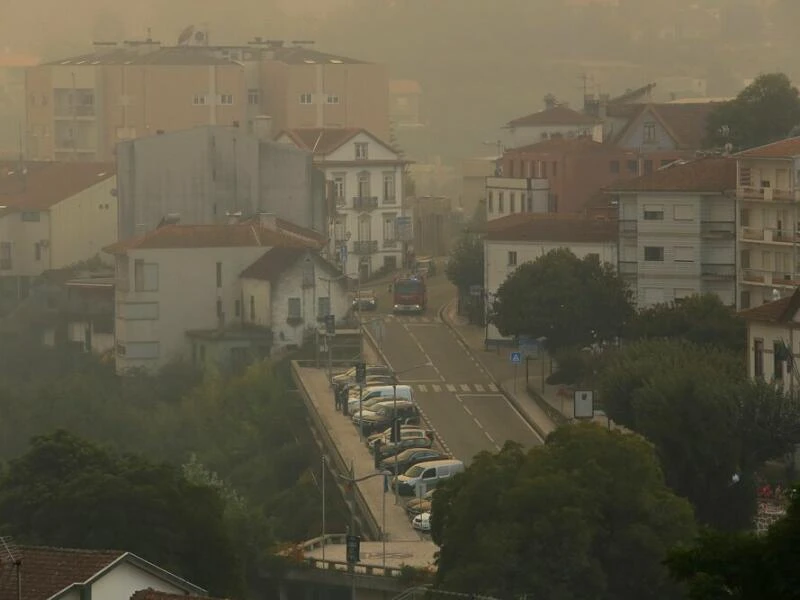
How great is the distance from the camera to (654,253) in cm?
5803

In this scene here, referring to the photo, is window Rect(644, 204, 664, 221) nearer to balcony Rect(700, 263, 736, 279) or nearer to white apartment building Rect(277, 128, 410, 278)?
balcony Rect(700, 263, 736, 279)

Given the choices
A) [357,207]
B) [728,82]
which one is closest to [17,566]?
[357,207]

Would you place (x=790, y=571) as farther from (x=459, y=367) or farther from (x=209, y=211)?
(x=209, y=211)

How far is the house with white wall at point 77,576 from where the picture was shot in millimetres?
27062

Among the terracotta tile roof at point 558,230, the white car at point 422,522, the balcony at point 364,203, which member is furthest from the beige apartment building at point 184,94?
the white car at point 422,522

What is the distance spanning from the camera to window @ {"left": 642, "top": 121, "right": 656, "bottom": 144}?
72.9 meters

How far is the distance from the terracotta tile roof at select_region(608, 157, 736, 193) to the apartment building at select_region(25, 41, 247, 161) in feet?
106

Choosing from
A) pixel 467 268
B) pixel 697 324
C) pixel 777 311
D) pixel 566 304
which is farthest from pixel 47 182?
pixel 777 311

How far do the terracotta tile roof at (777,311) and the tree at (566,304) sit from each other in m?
8.03

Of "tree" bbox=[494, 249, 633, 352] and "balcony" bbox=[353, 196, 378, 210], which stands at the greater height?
"balcony" bbox=[353, 196, 378, 210]

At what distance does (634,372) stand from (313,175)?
84.2ft

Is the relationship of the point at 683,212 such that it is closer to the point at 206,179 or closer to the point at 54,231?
the point at 206,179

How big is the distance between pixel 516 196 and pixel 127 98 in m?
21.5

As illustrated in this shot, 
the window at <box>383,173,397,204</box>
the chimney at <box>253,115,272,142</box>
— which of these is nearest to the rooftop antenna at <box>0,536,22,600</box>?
the window at <box>383,173,397,204</box>
